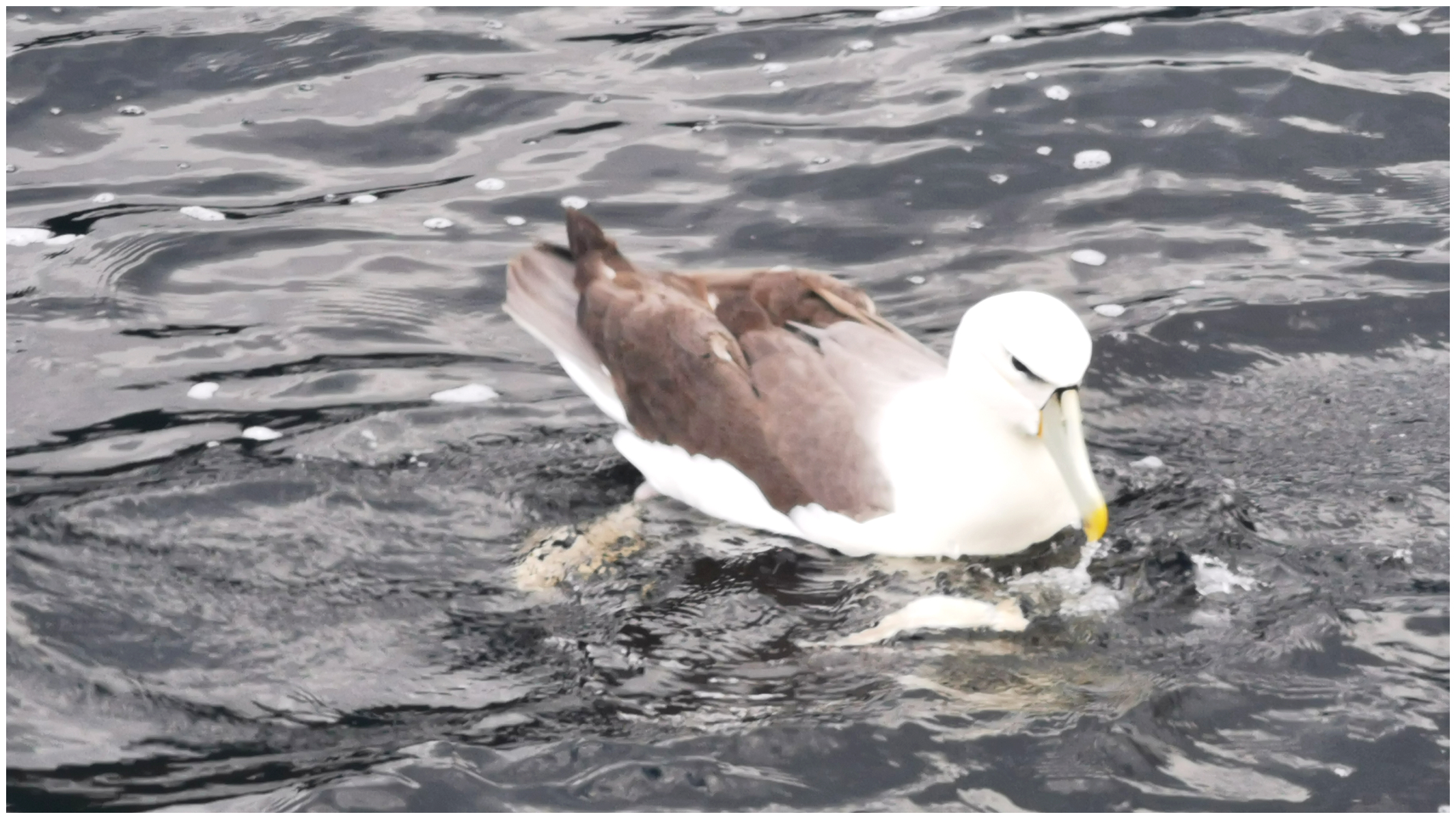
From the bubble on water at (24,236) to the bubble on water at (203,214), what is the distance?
710 millimetres

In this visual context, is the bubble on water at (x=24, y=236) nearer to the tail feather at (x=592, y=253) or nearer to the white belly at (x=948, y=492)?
the tail feather at (x=592, y=253)

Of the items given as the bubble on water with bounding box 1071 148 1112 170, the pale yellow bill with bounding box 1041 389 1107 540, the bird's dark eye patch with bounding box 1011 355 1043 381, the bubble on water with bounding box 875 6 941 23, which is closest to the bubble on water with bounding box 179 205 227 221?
the bubble on water with bounding box 875 6 941 23

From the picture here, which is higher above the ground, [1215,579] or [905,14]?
[905,14]

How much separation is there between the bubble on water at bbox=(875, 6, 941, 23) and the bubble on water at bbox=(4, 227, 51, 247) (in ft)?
17.4

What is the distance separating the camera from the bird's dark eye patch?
5614 mm

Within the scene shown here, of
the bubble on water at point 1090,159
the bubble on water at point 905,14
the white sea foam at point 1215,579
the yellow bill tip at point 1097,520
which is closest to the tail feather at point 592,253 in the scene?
the yellow bill tip at point 1097,520

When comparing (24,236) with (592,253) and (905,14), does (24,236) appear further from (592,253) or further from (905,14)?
(905,14)

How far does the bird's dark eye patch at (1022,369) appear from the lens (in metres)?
5.61

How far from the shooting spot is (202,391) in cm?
728

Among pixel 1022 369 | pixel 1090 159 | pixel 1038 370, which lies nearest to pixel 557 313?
pixel 1022 369

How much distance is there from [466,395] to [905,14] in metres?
4.81

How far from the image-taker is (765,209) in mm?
8828

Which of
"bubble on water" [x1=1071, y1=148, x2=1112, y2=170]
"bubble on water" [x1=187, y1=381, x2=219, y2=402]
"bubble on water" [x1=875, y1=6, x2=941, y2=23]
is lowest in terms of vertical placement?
"bubble on water" [x1=187, y1=381, x2=219, y2=402]

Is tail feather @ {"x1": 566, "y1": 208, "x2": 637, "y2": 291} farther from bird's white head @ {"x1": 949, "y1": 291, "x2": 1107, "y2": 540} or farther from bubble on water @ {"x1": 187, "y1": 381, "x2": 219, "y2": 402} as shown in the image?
bubble on water @ {"x1": 187, "y1": 381, "x2": 219, "y2": 402}
